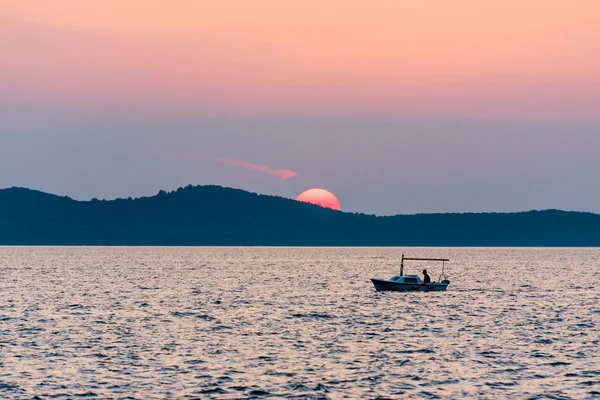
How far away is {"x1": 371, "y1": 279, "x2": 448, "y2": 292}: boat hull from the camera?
12044cm

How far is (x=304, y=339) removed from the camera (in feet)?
226

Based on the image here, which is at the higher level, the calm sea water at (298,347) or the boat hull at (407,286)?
the boat hull at (407,286)

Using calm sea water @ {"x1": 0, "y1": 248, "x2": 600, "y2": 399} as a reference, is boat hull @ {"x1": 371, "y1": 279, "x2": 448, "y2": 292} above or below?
above

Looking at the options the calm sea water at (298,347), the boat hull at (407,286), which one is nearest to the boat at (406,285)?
the boat hull at (407,286)

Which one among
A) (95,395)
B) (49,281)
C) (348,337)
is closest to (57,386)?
(95,395)

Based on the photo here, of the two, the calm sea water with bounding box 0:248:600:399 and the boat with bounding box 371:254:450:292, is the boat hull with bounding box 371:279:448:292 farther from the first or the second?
the calm sea water with bounding box 0:248:600:399

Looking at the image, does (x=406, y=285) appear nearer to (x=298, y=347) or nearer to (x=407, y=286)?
(x=407, y=286)

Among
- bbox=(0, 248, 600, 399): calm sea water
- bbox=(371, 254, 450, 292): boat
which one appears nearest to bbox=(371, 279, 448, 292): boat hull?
bbox=(371, 254, 450, 292): boat

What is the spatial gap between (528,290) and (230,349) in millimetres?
82726

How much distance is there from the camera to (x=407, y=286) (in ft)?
394

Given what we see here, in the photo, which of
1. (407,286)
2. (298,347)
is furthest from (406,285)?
(298,347)

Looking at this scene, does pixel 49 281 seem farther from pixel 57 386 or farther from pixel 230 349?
pixel 57 386

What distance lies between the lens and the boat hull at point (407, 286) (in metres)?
120

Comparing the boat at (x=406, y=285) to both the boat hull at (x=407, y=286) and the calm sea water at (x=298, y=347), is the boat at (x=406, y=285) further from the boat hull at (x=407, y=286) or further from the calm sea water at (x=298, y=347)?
the calm sea water at (x=298, y=347)
